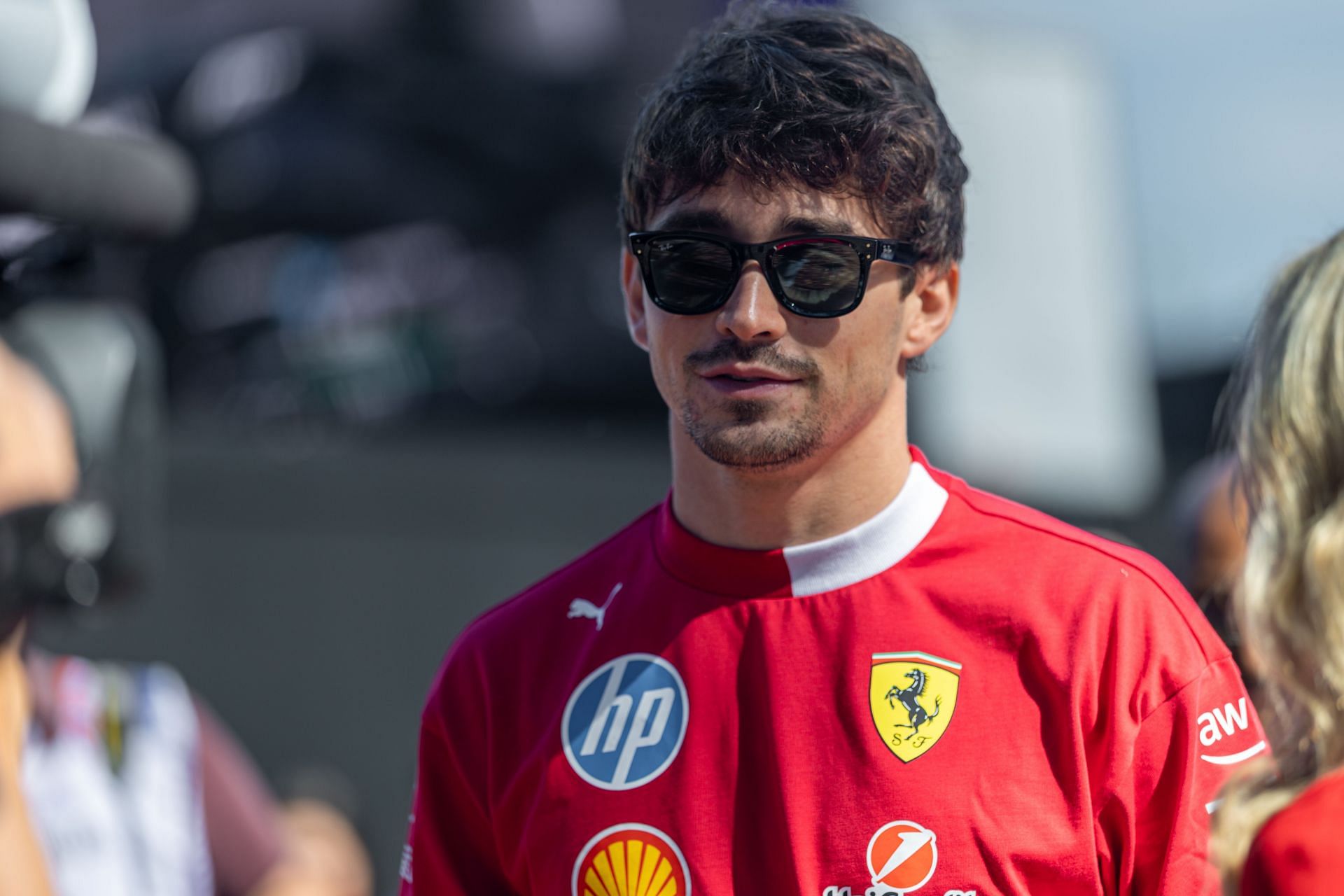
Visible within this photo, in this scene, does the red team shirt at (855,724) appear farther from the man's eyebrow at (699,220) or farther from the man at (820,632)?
the man's eyebrow at (699,220)

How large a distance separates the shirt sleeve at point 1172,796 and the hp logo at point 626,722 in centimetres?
53

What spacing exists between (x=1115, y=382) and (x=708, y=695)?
9.21 meters

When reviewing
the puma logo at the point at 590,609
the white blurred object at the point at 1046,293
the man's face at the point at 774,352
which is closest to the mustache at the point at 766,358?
the man's face at the point at 774,352

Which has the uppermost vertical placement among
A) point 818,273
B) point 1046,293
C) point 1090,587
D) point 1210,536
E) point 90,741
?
point 818,273

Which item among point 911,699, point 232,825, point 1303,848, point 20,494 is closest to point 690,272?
point 911,699

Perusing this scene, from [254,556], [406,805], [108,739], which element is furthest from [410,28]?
[108,739]

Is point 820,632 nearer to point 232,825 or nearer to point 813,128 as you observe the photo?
point 813,128

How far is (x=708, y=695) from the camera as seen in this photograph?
1979 millimetres

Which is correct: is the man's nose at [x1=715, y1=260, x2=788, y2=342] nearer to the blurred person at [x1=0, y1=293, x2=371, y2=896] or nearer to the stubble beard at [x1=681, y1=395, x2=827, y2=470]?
the stubble beard at [x1=681, y1=395, x2=827, y2=470]

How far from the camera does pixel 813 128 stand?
1.93 meters

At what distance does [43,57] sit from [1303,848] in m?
2.36

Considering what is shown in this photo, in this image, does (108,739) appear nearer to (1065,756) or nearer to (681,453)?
(681,453)

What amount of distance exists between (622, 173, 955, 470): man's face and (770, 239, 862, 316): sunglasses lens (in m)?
0.02

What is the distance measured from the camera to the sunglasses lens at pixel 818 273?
6.27ft
